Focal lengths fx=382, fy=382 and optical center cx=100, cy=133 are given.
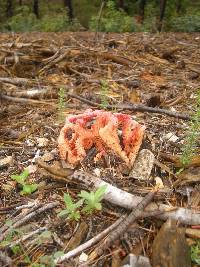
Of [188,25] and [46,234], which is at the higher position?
[46,234]

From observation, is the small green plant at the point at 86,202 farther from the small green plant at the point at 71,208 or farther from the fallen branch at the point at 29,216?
the fallen branch at the point at 29,216

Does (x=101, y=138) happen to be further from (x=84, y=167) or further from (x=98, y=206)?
(x=98, y=206)

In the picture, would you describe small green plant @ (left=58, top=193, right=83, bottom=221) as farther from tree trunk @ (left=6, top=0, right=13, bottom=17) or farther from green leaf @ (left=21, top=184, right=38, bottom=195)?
tree trunk @ (left=6, top=0, right=13, bottom=17)

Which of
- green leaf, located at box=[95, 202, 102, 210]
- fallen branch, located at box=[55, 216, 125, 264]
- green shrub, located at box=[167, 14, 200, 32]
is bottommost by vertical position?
green shrub, located at box=[167, 14, 200, 32]

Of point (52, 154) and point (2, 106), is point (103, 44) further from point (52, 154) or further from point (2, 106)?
point (52, 154)

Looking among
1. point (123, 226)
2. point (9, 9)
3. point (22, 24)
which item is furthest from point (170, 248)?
point (9, 9)

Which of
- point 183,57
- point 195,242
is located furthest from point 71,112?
point 183,57

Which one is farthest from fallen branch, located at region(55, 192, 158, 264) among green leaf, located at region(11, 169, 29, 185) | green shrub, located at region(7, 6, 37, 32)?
green shrub, located at region(7, 6, 37, 32)
